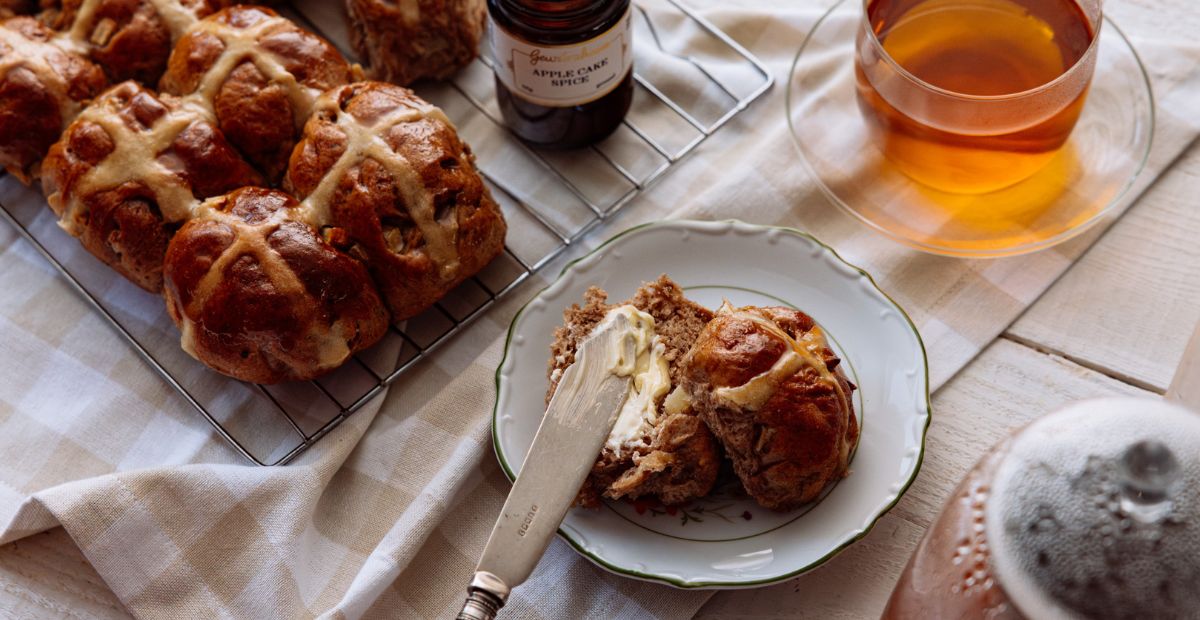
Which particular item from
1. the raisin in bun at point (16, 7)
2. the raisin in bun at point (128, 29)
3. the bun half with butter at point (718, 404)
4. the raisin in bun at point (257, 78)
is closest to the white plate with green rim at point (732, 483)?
the bun half with butter at point (718, 404)

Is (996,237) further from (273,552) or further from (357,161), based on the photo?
(273,552)

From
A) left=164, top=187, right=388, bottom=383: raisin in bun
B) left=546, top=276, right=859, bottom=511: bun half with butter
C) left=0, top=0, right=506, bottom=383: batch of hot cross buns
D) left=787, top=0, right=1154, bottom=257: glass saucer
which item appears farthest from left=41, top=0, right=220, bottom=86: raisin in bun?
left=787, top=0, right=1154, bottom=257: glass saucer

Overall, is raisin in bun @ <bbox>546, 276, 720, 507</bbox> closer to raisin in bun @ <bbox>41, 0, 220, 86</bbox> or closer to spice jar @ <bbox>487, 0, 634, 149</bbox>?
spice jar @ <bbox>487, 0, 634, 149</bbox>

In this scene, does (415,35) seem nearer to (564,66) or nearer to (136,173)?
(564,66)

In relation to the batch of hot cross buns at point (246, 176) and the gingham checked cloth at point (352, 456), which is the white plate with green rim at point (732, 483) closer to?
the gingham checked cloth at point (352, 456)

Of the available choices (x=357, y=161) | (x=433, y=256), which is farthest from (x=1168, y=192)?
(x=357, y=161)

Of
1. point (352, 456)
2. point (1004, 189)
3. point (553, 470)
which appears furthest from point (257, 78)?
point (1004, 189)
